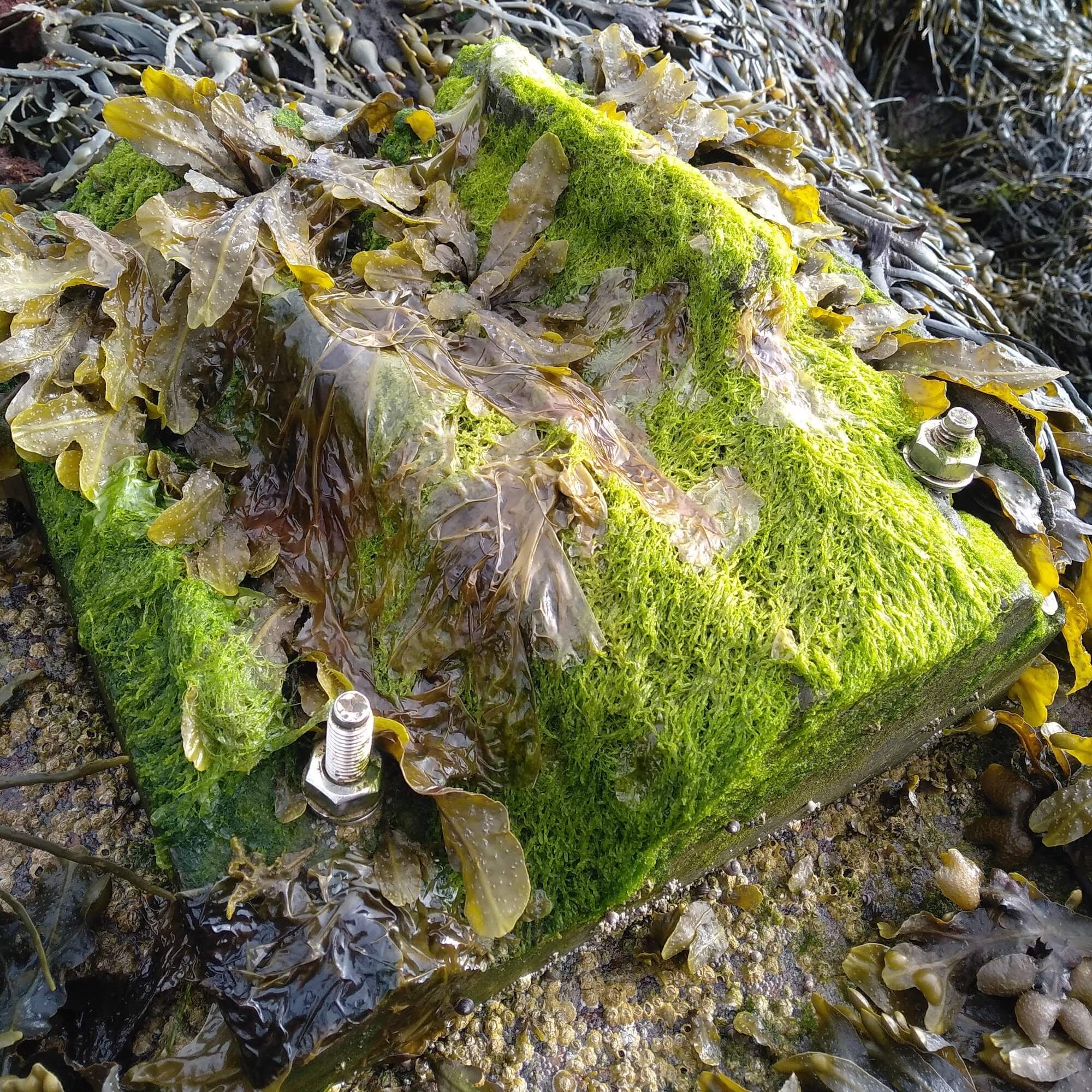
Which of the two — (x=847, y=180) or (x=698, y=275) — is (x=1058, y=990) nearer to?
(x=698, y=275)

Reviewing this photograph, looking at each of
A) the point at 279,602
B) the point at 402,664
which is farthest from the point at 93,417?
the point at 402,664

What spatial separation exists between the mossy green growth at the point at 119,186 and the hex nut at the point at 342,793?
1.59m

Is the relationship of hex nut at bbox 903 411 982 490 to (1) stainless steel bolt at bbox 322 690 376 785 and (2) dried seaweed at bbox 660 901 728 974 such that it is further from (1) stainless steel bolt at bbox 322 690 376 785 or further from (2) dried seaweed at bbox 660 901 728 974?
(1) stainless steel bolt at bbox 322 690 376 785

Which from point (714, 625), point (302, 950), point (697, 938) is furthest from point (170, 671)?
point (697, 938)

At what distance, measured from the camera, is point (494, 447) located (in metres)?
1.63

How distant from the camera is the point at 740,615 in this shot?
1.50m

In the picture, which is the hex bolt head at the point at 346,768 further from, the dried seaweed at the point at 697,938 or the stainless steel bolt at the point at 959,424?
the stainless steel bolt at the point at 959,424

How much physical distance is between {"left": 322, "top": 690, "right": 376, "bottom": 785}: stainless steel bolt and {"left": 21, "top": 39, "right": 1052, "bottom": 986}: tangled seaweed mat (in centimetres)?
20

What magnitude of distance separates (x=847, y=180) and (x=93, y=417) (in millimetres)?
2604

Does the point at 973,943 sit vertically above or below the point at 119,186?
below

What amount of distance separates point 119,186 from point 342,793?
184cm

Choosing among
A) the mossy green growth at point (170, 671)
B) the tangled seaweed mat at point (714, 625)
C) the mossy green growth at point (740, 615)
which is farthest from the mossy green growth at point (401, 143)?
the mossy green growth at point (170, 671)

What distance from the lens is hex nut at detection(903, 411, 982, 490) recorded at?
1.68 metres

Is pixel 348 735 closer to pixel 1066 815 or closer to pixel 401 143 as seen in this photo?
pixel 1066 815
